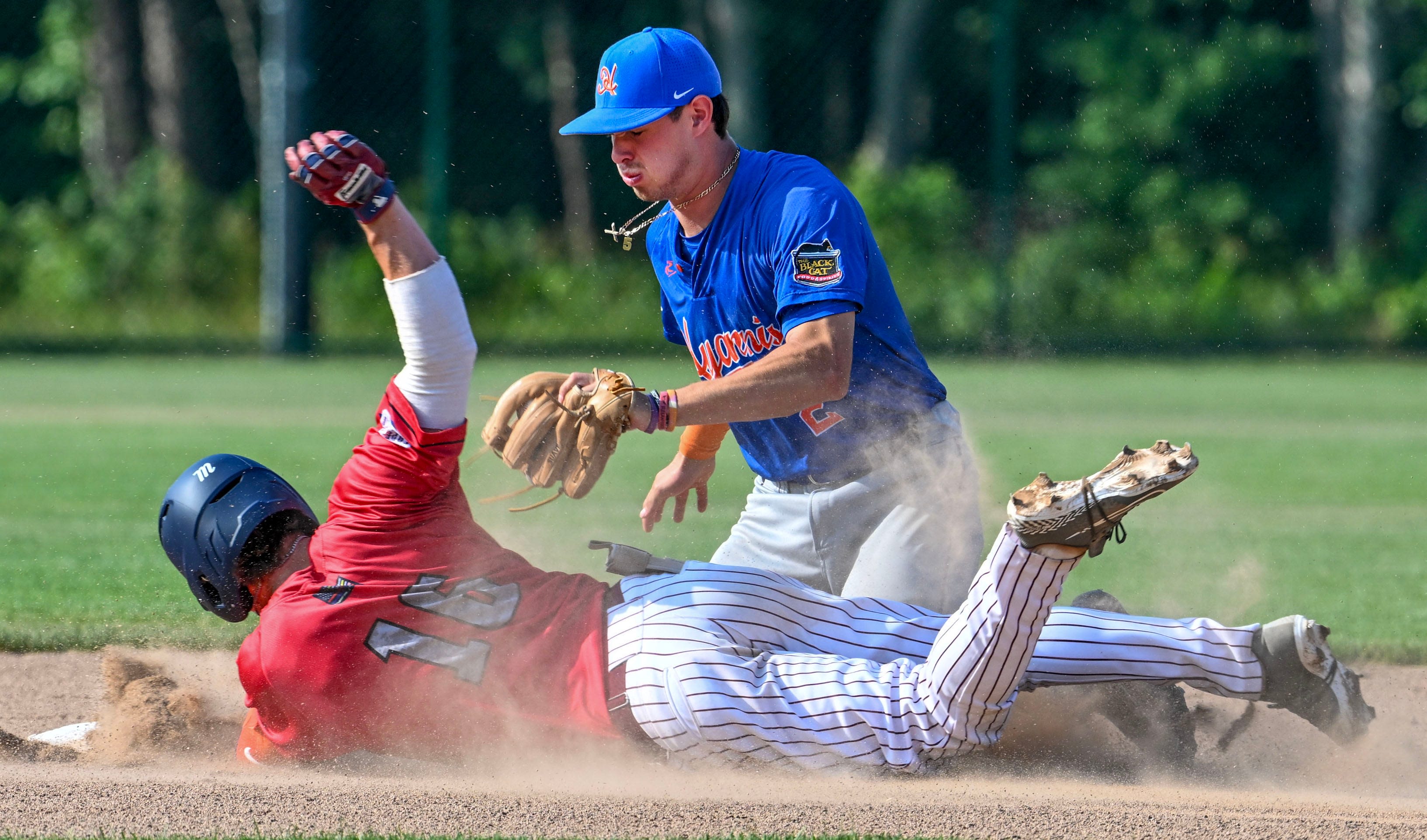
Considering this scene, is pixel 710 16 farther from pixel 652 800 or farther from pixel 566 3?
pixel 652 800

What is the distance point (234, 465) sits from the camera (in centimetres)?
372

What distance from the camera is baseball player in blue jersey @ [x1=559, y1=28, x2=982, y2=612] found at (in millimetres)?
3693

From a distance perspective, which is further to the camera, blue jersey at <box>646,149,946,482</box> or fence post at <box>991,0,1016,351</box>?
fence post at <box>991,0,1016,351</box>

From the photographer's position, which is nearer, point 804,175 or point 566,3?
point 804,175

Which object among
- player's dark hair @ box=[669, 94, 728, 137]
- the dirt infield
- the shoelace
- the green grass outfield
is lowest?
the green grass outfield

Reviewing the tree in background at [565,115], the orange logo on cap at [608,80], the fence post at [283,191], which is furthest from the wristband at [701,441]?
the tree in background at [565,115]

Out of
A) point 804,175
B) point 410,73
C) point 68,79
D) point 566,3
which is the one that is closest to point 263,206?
point 410,73

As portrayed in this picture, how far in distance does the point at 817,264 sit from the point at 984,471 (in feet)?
3.04

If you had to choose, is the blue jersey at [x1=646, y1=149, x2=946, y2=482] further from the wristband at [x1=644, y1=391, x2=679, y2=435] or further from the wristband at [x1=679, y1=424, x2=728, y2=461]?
the wristband at [x1=644, y1=391, x2=679, y2=435]

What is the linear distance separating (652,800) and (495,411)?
2.95ft

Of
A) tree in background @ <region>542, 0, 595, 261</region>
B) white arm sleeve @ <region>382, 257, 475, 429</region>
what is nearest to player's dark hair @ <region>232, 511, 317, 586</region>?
white arm sleeve @ <region>382, 257, 475, 429</region>

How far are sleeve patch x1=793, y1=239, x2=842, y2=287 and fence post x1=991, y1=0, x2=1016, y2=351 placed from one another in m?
10.8

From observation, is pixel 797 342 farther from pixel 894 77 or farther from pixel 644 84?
pixel 894 77

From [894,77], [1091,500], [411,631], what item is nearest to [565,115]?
[894,77]
